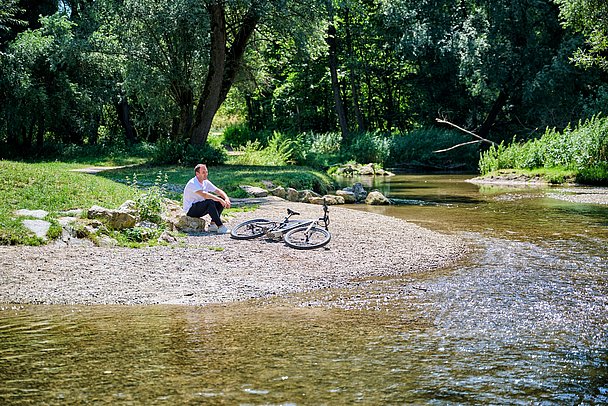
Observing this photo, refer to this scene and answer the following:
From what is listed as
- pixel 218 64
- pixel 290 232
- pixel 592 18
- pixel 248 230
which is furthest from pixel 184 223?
pixel 592 18

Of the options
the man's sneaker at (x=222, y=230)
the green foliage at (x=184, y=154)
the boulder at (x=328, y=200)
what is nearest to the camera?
the man's sneaker at (x=222, y=230)

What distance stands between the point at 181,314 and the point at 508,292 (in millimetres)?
4325

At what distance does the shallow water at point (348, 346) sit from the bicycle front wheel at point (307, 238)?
2265 mm

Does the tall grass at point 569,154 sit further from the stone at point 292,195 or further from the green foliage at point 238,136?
the green foliage at point 238,136

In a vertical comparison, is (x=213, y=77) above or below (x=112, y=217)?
above

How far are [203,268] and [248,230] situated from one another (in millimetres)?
2758

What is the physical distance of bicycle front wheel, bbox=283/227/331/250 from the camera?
11.5 meters

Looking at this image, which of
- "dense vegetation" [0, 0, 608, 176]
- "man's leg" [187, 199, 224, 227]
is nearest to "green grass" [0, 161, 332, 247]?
"man's leg" [187, 199, 224, 227]

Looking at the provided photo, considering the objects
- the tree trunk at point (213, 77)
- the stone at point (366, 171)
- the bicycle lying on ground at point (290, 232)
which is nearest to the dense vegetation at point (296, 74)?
the tree trunk at point (213, 77)

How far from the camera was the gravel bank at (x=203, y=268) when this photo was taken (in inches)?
340

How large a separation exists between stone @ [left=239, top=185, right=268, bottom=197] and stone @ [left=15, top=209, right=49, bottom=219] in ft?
25.0

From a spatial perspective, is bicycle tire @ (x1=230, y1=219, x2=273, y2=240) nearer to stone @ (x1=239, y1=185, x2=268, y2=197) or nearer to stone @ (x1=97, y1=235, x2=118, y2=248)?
stone @ (x1=97, y1=235, x2=118, y2=248)

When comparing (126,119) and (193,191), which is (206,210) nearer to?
(193,191)

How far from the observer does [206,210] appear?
12859 millimetres
